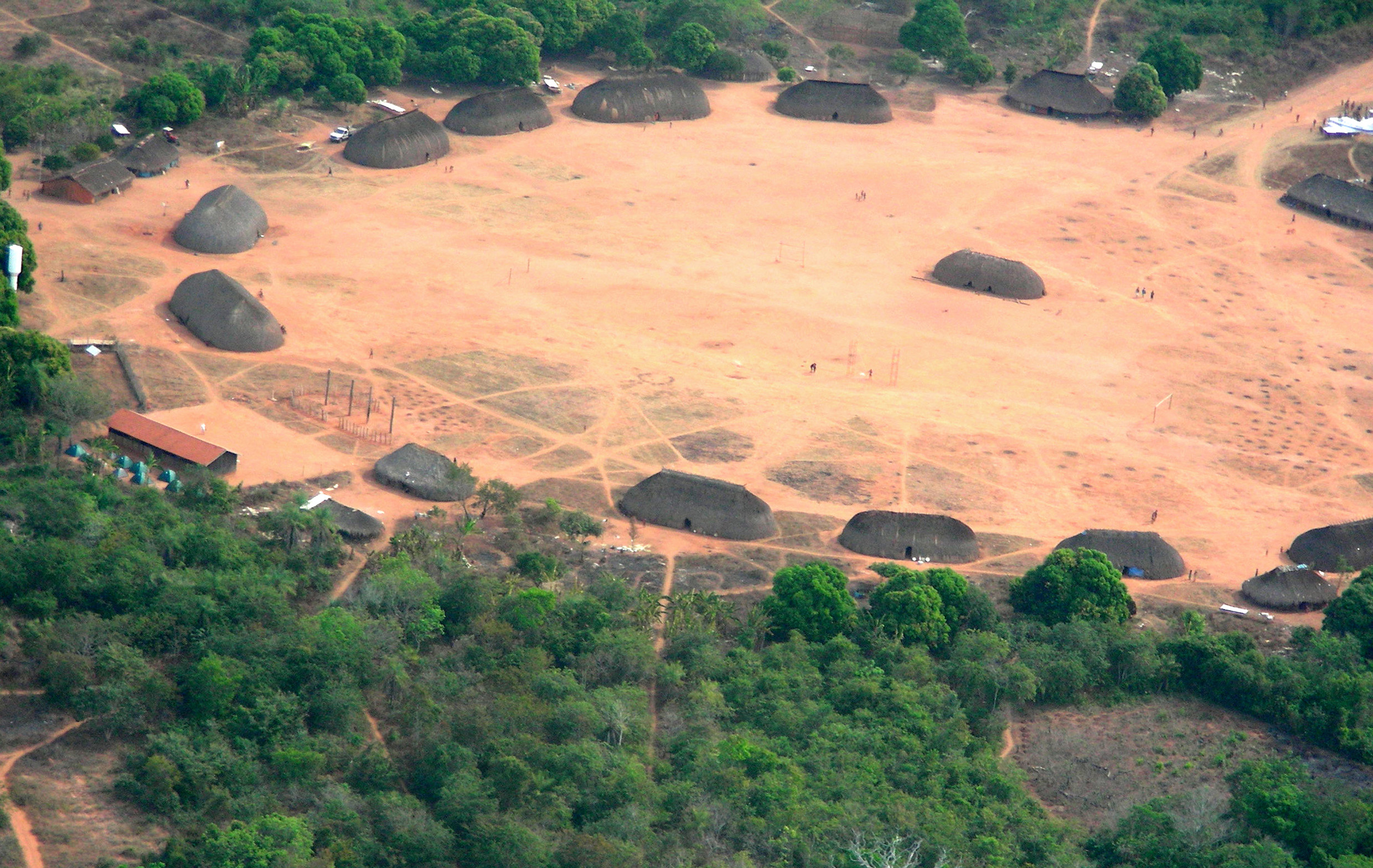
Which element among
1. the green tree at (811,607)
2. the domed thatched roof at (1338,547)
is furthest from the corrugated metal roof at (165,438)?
the domed thatched roof at (1338,547)

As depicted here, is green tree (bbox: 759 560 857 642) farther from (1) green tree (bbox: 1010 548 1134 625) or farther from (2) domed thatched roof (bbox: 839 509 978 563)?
(1) green tree (bbox: 1010 548 1134 625)

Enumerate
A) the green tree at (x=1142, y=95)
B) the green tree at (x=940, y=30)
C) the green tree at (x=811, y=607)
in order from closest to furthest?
the green tree at (x=811, y=607)
the green tree at (x=1142, y=95)
the green tree at (x=940, y=30)

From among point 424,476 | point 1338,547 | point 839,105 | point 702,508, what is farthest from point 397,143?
point 1338,547

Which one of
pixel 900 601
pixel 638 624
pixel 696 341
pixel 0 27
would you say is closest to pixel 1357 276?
pixel 696 341

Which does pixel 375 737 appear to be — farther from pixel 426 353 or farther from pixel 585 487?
pixel 426 353

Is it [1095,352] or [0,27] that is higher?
[0,27]

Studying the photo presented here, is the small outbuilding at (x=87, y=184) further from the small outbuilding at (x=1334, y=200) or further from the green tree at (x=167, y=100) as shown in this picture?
the small outbuilding at (x=1334, y=200)

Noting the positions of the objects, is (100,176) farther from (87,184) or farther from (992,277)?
(992,277)
